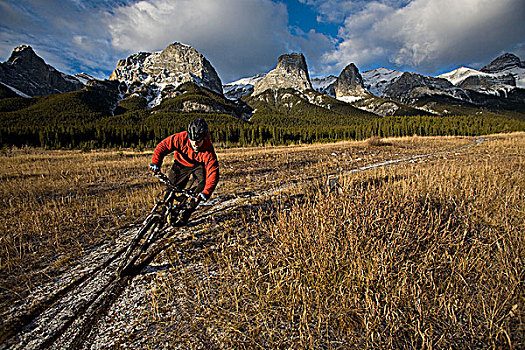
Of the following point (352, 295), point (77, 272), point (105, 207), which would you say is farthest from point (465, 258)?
point (105, 207)

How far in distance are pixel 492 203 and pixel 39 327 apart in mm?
10309

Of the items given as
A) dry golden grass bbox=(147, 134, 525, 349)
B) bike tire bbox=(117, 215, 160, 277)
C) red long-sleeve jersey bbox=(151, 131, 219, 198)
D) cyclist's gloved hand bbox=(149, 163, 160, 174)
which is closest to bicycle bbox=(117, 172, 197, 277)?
bike tire bbox=(117, 215, 160, 277)

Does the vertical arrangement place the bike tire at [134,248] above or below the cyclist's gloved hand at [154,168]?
below

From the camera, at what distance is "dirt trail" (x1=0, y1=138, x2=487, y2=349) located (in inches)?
120

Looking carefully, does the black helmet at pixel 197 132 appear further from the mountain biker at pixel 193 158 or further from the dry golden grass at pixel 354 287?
the dry golden grass at pixel 354 287

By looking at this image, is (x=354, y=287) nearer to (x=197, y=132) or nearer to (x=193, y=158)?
(x=197, y=132)

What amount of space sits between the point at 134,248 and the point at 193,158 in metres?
2.60

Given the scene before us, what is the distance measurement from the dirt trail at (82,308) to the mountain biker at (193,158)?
1.85 m

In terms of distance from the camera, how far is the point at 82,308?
3592 millimetres

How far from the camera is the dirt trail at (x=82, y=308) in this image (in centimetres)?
304

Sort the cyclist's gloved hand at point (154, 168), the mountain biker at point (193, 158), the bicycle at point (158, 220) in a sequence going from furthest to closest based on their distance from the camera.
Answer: the mountain biker at point (193, 158)
the cyclist's gloved hand at point (154, 168)
the bicycle at point (158, 220)

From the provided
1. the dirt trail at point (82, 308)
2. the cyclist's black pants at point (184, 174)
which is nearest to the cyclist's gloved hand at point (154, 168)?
the cyclist's black pants at point (184, 174)

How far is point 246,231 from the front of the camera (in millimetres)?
6234

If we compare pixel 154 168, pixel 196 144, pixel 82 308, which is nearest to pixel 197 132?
pixel 196 144
